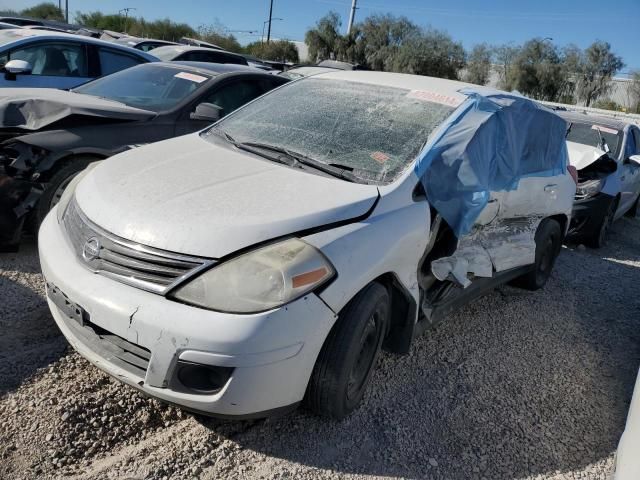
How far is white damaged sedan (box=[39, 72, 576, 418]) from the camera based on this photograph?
2238mm

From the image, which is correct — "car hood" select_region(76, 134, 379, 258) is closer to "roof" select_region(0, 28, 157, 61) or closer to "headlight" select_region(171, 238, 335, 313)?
"headlight" select_region(171, 238, 335, 313)

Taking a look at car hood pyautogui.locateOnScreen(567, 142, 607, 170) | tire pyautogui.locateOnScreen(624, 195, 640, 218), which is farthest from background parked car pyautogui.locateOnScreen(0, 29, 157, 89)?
tire pyautogui.locateOnScreen(624, 195, 640, 218)

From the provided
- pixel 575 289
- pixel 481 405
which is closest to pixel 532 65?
pixel 575 289

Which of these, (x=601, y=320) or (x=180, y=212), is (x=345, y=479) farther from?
(x=601, y=320)

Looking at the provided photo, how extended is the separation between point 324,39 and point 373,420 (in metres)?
50.4

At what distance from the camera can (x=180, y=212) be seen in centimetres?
247

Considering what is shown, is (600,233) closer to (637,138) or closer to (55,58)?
(637,138)

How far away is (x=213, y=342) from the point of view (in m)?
2.14

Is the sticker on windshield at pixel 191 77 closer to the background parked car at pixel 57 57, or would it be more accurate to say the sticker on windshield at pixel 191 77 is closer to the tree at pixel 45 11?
the background parked car at pixel 57 57

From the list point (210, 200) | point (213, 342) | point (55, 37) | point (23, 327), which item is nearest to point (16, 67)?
point (55, 37)

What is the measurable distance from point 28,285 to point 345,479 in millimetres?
2544

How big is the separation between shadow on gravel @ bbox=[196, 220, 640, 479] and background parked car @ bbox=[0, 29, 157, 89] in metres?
5.77

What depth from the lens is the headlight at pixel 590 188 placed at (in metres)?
6.85

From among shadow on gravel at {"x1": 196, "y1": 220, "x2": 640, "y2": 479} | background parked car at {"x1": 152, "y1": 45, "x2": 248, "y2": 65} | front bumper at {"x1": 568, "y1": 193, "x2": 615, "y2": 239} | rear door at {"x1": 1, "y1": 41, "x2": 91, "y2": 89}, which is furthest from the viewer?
background parked car at {"x1": 152, "y1": 45, "x2": 248, "y2": 65}
